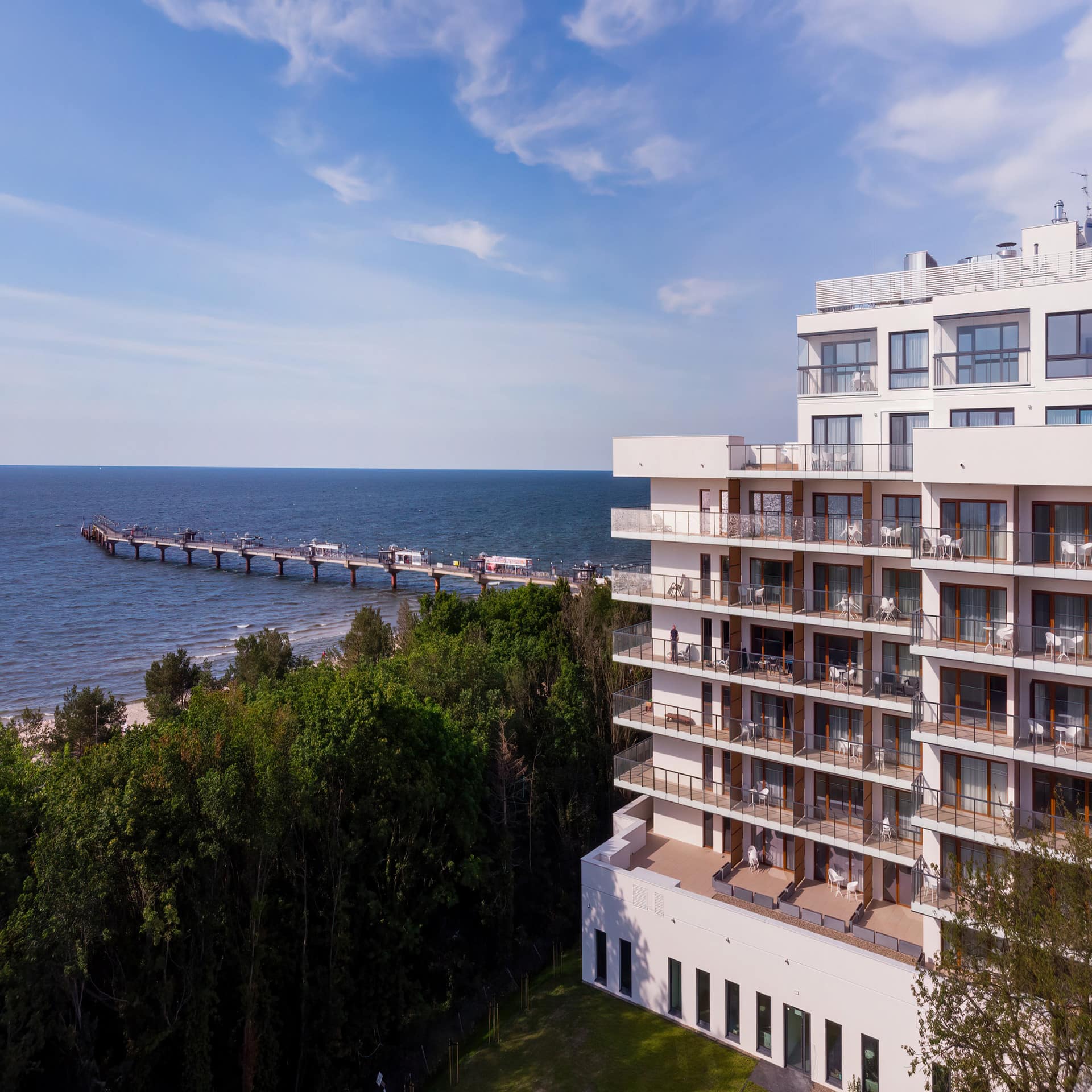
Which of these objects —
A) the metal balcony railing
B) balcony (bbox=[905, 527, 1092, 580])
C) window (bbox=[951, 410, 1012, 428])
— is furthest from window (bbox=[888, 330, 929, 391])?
the metal balcony railing

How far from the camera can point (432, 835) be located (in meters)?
22.4

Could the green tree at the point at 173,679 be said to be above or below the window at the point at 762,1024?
above

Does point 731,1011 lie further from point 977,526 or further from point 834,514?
point 977,526

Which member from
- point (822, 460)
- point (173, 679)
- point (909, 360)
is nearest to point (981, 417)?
point (909, 360)

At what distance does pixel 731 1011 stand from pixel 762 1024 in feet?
2.78

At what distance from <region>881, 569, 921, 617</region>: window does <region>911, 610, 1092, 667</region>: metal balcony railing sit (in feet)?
5.97

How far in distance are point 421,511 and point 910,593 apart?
553 feet

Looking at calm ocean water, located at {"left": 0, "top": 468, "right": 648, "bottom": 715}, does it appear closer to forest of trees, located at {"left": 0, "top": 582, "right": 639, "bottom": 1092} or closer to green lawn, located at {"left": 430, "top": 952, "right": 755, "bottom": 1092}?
forest of trees, located at {"left": 0, "top": 582, "right": 639, "bottom": 1092}

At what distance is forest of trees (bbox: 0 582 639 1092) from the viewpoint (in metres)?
15.4

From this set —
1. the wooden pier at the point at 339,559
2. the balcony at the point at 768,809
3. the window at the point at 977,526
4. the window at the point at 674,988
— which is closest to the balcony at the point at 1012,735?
the window at the point at 977,526

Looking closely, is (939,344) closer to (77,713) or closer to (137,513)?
(77,713)

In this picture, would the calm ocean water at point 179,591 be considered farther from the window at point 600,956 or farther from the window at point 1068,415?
the window at point 1068,415

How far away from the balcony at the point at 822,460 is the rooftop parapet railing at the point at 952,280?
461cm

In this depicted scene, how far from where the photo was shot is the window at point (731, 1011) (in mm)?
20438
